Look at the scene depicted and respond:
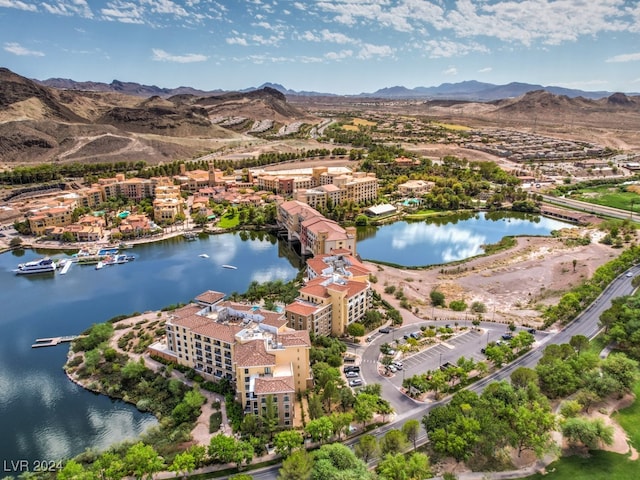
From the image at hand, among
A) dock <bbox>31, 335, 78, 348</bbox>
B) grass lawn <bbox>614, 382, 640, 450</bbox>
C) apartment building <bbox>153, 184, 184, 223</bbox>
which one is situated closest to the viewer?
grass lawn <bbox>614, 382, 640, 450</bbox>

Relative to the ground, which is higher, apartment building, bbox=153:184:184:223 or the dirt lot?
apartment building, bbox=153:184:184:223

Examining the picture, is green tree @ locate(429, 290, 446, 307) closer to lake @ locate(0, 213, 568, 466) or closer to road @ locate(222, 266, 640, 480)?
road @ locate(222, 266, 640, 480)

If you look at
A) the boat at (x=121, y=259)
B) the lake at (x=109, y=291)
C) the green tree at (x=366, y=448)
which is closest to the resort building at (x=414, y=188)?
the lake at (x=109, y=291)

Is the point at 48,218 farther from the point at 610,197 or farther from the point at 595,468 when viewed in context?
the point at 610,197

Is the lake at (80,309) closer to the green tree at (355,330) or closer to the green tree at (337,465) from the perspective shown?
the green tree at (337,465)

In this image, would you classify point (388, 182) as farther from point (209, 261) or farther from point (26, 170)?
point (26, 170)

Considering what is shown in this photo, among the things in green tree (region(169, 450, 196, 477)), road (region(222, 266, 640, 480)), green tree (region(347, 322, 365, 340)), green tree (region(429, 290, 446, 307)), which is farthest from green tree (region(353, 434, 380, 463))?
green tree (region(429, 290, 446, 307))

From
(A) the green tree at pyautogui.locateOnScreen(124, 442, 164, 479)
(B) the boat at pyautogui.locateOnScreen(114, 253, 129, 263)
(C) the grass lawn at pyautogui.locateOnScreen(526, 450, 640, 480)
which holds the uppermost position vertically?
(A) the green tree at pyautogui.locateOnScreen(124, 442, 164, 479)
